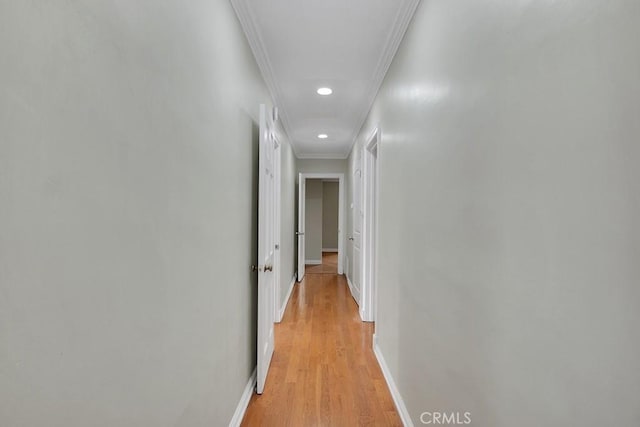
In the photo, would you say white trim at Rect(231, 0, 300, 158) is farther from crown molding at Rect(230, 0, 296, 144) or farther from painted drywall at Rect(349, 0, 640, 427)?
painted drywall at Rect(349, 0, 640, 427)

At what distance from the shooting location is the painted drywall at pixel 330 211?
Result: 1062cm

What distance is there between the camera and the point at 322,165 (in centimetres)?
662

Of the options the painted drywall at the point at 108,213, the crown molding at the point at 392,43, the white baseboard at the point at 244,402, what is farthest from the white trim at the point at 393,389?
the crown molding at the point at 392,43

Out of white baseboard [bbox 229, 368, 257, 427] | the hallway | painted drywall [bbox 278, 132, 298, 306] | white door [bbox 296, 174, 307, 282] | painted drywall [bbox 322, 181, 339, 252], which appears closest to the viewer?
white baseboard [bbox 229, 368, 257, 427]

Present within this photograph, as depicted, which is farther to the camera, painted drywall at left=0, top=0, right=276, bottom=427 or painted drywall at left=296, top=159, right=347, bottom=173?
painted drywall at left=296, top=159, right=347, bottom=173

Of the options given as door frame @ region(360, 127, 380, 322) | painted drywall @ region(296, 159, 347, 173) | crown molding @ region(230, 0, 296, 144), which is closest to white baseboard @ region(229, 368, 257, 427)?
door frame @ region(360, 127, 380, 322)

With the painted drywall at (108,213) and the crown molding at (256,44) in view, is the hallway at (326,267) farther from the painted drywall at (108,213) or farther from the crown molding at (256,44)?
the painted drywall at (108,213)

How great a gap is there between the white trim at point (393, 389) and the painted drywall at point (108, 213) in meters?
1.12

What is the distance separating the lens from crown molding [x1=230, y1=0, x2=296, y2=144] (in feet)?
6.43

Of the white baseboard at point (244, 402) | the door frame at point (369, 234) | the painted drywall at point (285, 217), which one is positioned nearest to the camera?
the white baseboard at point (244, 402)

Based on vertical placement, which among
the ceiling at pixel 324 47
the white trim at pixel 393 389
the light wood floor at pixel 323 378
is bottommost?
the light wood floor at pixel 323 378

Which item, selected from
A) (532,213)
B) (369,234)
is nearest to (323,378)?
(369,234)

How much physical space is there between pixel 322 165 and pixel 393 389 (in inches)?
190

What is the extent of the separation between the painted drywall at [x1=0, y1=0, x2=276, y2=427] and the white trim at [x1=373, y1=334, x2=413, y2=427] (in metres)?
1.12
